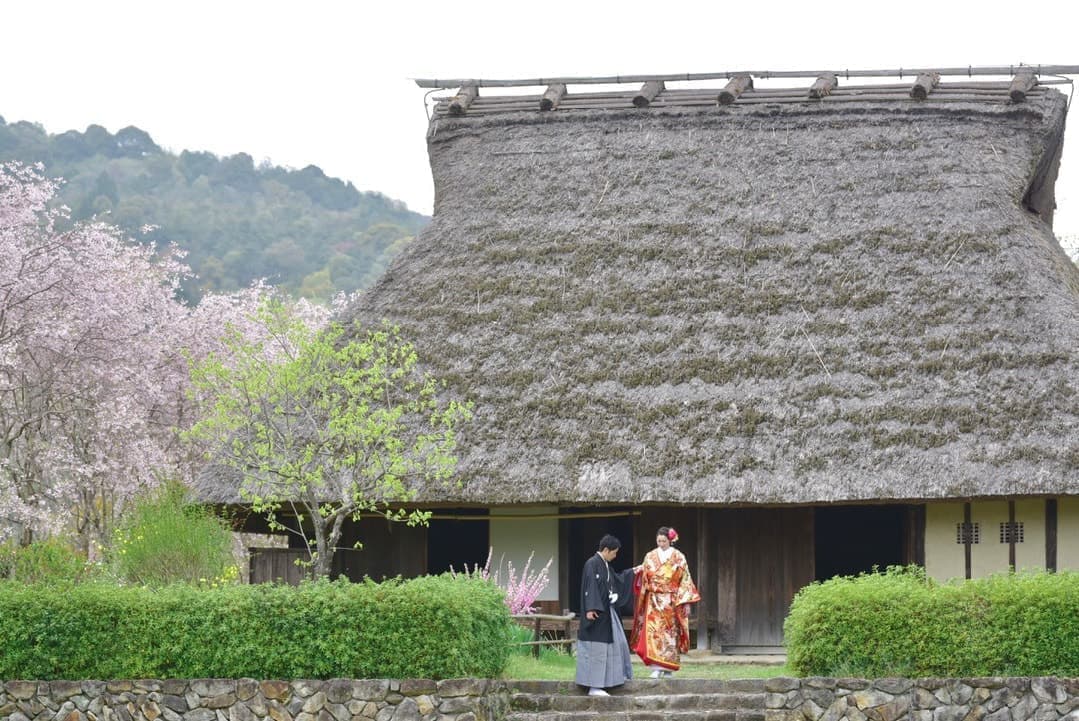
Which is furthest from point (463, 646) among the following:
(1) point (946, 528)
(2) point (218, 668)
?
(1) point (946, 528)

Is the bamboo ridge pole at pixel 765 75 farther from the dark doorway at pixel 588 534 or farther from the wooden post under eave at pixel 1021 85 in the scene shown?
the dark doorway at pixel 588 534

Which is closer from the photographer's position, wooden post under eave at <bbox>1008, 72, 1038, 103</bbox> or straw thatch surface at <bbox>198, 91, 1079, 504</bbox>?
straw thatch surface at <bbox>198, 91, 1079, 504</bbox>

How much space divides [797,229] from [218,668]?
31.0ft

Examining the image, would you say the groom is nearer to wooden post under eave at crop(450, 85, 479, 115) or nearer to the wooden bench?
the wooden bench

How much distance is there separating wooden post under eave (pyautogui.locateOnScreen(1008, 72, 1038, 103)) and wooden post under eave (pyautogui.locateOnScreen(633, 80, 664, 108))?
482cm

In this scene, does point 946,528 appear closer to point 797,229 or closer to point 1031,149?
point 797,229

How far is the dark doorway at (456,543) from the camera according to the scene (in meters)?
19.3

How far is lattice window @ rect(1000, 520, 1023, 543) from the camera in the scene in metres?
16.2

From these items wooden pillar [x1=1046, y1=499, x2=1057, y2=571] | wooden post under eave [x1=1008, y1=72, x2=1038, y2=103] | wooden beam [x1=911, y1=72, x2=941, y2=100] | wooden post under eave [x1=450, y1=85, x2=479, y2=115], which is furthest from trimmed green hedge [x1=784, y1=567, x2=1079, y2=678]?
wooden post under eave [x1=450, y1=85, x2=479, y2=115]

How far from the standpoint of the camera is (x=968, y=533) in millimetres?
16297

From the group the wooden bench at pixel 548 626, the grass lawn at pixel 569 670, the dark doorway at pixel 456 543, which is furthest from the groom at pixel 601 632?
the dark doorway at pixel 456 543

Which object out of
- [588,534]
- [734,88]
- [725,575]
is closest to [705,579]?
[725,575]

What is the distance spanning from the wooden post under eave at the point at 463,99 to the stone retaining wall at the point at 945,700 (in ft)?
40.1

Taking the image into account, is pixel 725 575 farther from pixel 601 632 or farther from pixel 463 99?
pixel 463 99
